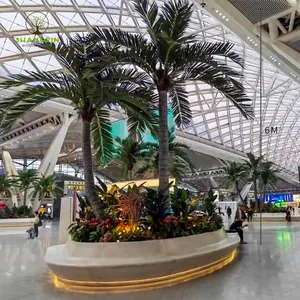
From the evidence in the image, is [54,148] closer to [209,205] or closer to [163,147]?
[209,205]

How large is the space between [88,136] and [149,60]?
2.22 metres

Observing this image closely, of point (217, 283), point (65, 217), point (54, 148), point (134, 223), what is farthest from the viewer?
point (54, 148)

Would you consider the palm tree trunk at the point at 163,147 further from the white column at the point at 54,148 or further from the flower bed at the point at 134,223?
the white column at the point at 54,148

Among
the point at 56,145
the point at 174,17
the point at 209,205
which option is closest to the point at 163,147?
the point at 174,17

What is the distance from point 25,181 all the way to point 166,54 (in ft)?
79.0

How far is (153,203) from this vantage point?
7160mm

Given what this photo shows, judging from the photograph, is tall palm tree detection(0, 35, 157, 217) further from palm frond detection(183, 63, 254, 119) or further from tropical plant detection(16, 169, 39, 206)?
tropical plant detection(16, 169, 39, 206)

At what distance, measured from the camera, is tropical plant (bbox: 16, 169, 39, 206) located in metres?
29.3

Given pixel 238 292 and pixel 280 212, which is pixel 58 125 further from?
pixel 238 292

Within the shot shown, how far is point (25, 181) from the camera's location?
29.2m

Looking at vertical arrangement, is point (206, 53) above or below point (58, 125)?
below

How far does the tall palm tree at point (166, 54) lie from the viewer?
801cm

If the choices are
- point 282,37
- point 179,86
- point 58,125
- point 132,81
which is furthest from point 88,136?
point 58,125

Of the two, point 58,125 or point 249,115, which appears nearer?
point 249,115
